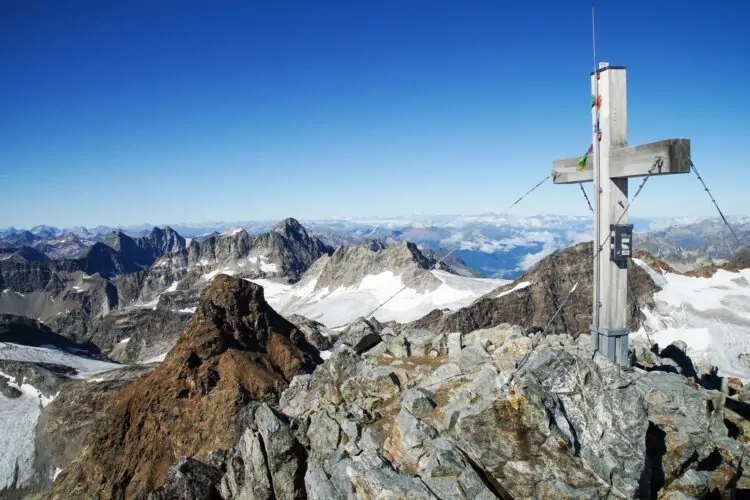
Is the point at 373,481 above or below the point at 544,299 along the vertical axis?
above

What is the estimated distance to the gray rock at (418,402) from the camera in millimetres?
10922

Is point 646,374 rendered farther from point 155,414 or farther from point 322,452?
point 155,414

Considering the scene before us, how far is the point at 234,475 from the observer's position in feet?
37.3

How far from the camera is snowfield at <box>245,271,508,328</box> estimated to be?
140750 mm

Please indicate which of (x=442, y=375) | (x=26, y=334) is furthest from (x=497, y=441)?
(x=26, y=334)

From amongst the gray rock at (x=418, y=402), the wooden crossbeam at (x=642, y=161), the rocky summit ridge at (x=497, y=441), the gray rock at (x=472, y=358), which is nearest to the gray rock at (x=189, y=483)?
the rocky summit ridge at (x=497, y=441)

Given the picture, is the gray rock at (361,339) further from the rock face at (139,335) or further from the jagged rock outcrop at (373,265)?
the jagged rock outcrop at (373,265)

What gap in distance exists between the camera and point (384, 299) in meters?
166

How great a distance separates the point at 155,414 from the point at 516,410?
45.7 metres

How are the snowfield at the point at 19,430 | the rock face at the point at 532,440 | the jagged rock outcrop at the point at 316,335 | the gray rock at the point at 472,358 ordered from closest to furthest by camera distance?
the rock face at the point at 532,440 < the gray rock at the point at 472,358 < the snowfield at the point at 19,430 < the jagged rock outcrop at the point at 316,335

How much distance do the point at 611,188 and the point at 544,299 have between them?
98305mm

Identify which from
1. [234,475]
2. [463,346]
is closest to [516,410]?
[463,346]

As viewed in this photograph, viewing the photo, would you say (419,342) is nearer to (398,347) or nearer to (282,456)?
(398,347)

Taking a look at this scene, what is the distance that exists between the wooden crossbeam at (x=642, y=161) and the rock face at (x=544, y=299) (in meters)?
84.4
